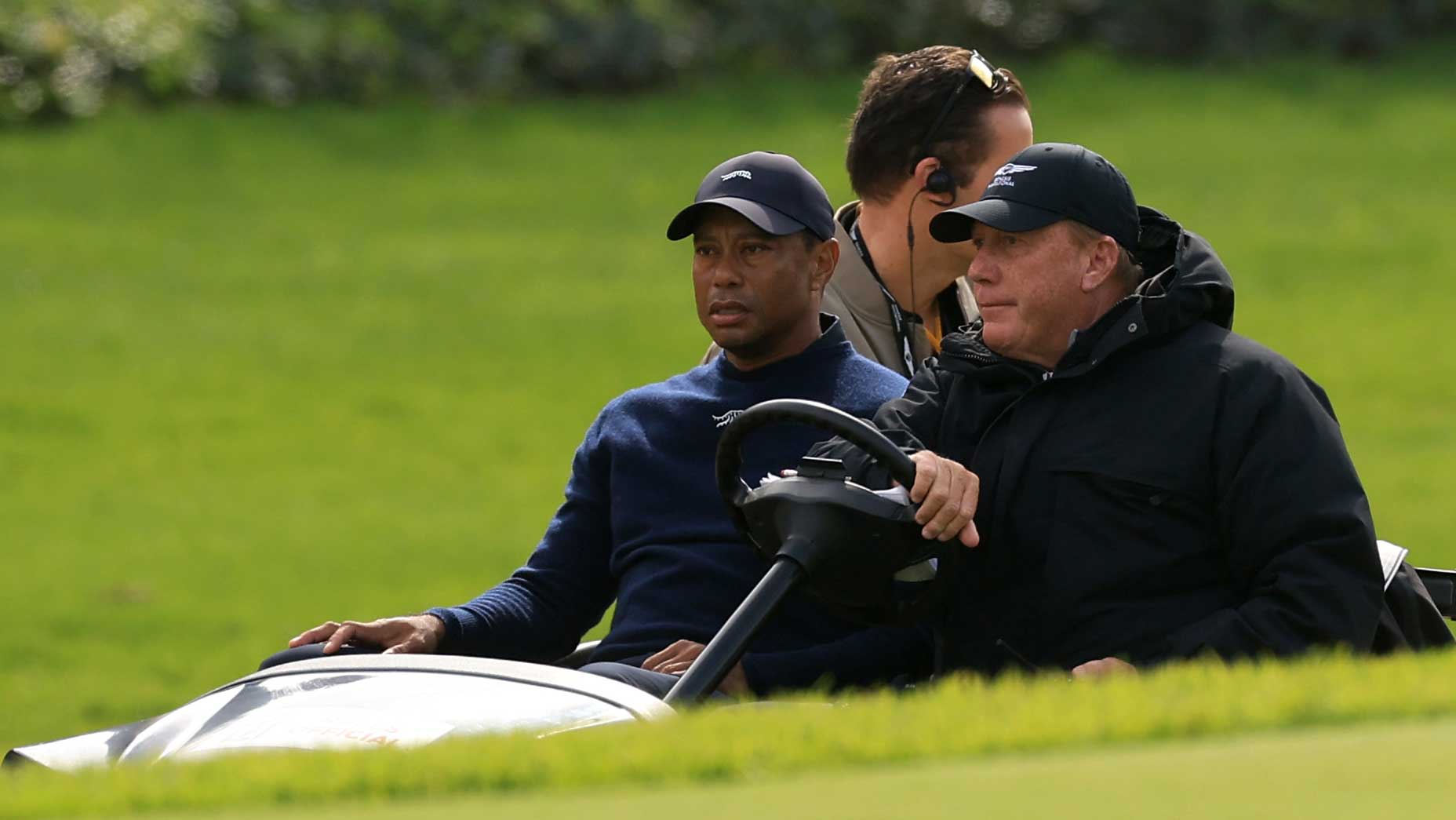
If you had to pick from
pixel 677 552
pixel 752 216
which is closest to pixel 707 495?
pixel 677 552

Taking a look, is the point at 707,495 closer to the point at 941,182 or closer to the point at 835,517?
the point at 835,517

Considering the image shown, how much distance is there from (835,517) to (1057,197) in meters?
0.77

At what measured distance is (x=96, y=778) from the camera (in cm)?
319

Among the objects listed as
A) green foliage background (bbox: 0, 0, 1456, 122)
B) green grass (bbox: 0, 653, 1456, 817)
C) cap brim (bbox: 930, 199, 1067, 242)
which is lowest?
green grass (bbox: 0, 653, 1456, 817)

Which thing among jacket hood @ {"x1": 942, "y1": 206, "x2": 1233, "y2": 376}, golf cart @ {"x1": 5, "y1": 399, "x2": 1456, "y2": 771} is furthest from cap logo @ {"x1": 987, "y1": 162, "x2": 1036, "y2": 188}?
golf cart @ {"x1": 5, "y1": 399, "x2": 1456, "y2": 771}

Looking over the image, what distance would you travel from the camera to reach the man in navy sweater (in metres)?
4.56

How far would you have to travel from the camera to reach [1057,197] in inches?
172

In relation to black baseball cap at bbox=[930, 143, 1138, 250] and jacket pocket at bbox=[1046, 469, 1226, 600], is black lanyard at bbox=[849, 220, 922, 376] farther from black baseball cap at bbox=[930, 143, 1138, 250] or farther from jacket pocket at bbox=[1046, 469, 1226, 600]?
jacket pocket at bbox=[1046, 469, 1226, 600]

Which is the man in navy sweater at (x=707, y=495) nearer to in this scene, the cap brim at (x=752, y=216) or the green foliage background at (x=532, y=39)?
the cap brim at (x=752, y=216)

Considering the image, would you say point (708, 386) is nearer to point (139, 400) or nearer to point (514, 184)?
point (139, 400)

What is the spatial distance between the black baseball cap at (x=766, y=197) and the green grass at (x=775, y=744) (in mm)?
1514

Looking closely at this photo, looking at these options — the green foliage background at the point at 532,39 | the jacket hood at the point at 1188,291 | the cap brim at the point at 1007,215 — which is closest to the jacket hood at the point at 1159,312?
the jacket hood at the point at 1188,291

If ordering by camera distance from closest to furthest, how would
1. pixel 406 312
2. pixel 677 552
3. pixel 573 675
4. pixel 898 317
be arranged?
pixel 573 675, pixel 677 552, pixel 898 317, pixel 406 312

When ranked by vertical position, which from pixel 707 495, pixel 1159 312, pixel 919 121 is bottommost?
pixel 707 495
